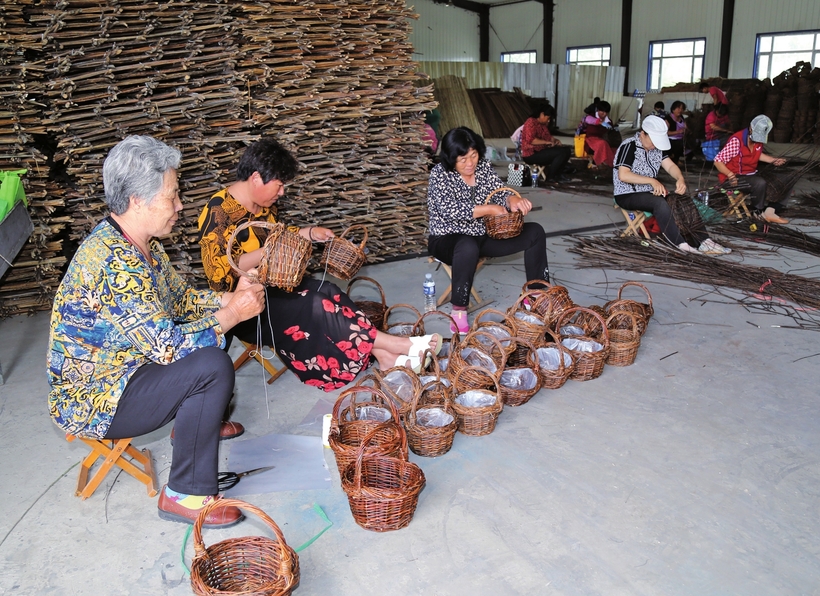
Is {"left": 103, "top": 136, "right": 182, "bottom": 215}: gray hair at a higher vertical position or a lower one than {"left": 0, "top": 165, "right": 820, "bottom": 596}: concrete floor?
higher

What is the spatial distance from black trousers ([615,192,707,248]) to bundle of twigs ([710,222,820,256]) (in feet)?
2.35

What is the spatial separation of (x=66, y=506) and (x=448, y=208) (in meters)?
2.57

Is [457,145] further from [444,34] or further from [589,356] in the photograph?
[444,34]

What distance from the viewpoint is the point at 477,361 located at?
3.20 metres

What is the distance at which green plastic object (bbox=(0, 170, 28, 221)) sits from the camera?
3.45m

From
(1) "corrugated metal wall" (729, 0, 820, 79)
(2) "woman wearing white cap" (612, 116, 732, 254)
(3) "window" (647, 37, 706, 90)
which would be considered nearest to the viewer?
(2) "woman wearing white cap" (612, 116, 732, 254)

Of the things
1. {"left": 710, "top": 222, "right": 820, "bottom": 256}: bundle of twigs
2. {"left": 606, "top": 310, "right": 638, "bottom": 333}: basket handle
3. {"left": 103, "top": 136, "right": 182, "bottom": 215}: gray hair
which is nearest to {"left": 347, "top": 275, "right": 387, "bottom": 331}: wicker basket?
{"left": 606, "top": 310, "right": 638, "bottom": 333}: basket handle

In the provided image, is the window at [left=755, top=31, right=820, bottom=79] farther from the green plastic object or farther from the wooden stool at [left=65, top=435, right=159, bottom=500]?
the wooden stool at [left=65, top=435, right=159, bottom=500]

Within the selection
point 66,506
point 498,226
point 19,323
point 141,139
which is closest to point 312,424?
point 66,506

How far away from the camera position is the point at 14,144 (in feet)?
14.0

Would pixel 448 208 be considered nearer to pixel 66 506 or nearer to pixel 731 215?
pixel 66 506

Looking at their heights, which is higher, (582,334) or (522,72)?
(522,72)

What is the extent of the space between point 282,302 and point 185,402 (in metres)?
0.92

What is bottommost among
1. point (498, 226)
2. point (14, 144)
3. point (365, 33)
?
point (498, 226)
